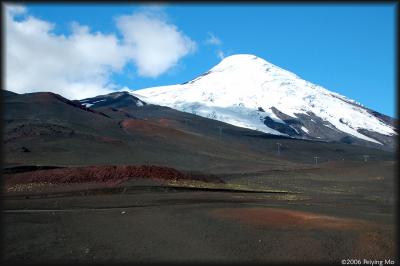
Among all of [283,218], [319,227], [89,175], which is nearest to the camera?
[319,227]

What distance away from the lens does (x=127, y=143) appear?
93000mm

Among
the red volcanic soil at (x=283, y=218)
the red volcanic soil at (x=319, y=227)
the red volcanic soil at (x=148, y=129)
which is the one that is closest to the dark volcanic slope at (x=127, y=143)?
the red volcanic soil at (x=148, y=129)

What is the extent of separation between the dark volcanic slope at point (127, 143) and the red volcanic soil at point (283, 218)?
40.6 metres

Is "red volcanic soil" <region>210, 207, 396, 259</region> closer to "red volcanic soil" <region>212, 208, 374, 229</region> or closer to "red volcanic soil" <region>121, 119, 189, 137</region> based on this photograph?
"red volcanic soil" <region>212, 208, 374, 229</region>

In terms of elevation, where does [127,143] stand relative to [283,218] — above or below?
above

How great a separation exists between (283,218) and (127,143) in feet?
225

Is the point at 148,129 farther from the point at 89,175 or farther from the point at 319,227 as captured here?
the point at 319,227

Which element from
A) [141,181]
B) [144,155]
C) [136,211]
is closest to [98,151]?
[144,155]

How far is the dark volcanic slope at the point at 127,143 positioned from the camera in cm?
7938

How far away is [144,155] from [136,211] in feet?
175

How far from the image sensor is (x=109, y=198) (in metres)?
39.3

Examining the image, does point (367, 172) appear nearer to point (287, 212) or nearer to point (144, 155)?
point (144, 155)

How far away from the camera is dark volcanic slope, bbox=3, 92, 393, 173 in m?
79.4

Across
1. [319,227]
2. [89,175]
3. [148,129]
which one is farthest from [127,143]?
[319,227]
